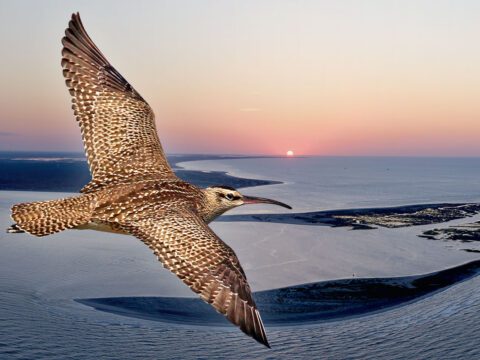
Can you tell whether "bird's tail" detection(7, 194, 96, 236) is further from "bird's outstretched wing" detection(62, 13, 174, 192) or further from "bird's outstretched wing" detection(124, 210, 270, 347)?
"bird's outstretched wing" detection(62, 13, 174, 192)

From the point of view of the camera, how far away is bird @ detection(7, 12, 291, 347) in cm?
838

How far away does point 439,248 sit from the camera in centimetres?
5288

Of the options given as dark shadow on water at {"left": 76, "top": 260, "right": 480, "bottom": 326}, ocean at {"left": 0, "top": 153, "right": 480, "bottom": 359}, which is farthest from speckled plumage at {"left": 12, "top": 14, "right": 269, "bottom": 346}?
dark shadow on water at {"left": 76, "top": 260, "right": 480, "bottom": 326}

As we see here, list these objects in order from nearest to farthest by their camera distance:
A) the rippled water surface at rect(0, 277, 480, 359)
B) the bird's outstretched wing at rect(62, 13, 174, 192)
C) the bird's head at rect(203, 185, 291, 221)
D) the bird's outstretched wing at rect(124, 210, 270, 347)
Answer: the bird's outstretched wing at rect(124, 210, 270, 347), the bird's head at rect(203, 185, 291, 221), the bird's outstretched wing at rect(62, 13, 174, 192), the rippled water surface at rect(0, 277, 480, 359)

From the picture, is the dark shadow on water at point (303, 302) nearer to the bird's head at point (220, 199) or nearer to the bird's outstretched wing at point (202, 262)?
the bird's head at point (220, 199)

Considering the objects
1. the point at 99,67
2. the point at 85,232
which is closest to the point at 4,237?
the point at 85,232

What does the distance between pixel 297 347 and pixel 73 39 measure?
26.0 meters

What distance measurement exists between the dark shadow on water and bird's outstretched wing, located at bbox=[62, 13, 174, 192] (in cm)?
2529

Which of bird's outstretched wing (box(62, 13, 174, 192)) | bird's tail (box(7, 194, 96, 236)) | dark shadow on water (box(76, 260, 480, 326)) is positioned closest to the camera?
bird's tail (box(7, 194, 96, 236))

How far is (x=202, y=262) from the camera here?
866 cm

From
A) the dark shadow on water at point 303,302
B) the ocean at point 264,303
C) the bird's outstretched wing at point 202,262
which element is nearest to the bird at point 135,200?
the bird's outstretched wing at point 202,262

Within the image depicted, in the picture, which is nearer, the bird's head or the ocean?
the bird's head

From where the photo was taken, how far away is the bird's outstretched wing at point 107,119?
12.3 m

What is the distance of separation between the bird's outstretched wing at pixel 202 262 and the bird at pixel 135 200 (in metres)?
0.01
